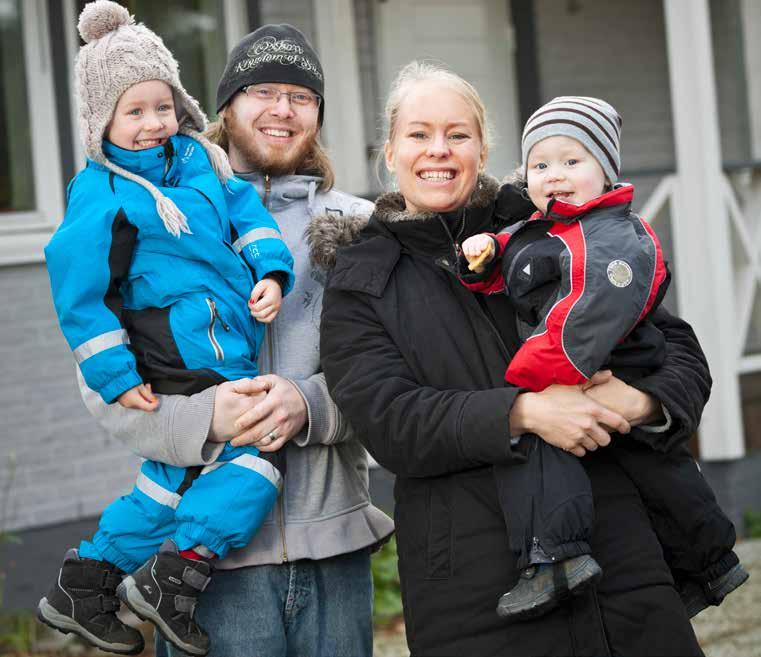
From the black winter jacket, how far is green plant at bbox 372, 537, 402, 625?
317 centimetres

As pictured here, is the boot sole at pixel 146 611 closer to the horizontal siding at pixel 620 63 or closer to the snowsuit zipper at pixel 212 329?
the snowsuit zipper at pixel 212 329

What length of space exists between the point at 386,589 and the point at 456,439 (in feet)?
11.6

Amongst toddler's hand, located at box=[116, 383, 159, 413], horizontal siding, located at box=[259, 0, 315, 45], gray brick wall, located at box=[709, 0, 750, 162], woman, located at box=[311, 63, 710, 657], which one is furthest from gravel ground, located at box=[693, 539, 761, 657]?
horizontal siding, located at box=[259, 0, 315, 45]

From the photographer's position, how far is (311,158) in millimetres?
2879

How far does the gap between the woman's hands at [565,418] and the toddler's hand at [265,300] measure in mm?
646

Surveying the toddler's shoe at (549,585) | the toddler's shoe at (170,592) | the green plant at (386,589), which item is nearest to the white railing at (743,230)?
the green plant at (386,589)

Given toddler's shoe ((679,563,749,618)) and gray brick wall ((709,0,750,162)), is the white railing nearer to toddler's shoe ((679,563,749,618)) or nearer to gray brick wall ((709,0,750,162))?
gray brick wall ((709,0,750,162))

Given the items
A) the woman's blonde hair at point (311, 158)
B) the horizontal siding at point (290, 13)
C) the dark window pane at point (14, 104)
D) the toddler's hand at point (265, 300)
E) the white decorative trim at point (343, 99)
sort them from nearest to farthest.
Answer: the toddler's hand at point (265, 300) < the woman's blonde hair at point (311, 158) < the dark window pane at point (14, 104) < the horizontal siding at point (290, 13) < the white decorative trim at point (343, 99)

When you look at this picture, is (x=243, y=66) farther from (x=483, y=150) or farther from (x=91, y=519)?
(x=91, y=519)

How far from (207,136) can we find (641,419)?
1374 mm

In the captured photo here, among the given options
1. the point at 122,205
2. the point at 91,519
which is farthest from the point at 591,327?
the point at 91,519

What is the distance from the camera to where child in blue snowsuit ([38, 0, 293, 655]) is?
7.95 feet

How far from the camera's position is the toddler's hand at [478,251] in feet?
7.69

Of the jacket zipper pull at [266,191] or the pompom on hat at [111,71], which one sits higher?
the pompom on hat at [111,71]
